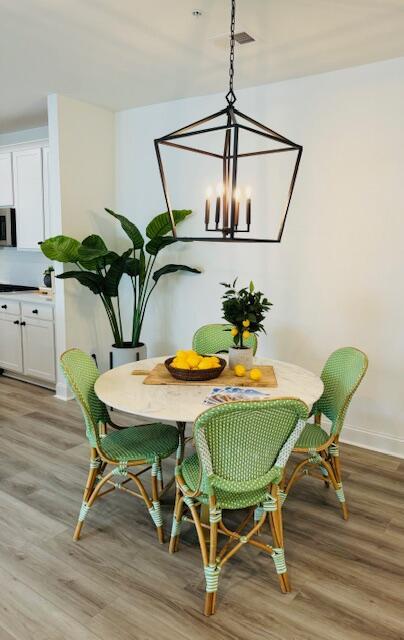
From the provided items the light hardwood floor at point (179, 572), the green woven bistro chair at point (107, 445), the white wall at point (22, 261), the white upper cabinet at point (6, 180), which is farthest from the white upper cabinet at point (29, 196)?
the green woven bistro chair at point (107, 445)

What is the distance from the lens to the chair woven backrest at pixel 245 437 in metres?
1.70

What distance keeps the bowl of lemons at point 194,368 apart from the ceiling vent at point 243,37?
1935mm

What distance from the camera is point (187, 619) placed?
6.11 feet

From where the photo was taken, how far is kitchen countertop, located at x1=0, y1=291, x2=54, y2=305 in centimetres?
452

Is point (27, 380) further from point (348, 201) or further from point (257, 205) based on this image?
point (348, 201)

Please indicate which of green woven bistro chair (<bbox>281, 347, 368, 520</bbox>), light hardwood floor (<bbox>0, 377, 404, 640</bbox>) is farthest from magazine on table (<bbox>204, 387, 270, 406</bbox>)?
light hardwood floor (<bbox>0, 377, 404, 640</bbox>)

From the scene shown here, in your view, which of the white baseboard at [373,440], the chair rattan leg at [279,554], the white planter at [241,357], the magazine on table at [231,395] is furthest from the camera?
the white baseboard at [373,440]

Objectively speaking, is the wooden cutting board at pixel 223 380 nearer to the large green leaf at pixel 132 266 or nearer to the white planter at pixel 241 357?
the white planter at pixel 241 357

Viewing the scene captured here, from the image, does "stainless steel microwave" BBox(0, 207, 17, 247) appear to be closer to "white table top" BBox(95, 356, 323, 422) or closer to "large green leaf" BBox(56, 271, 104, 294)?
"large green leaf" BBox(56, 271, 104, 294)

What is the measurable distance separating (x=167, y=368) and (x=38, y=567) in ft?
3.71

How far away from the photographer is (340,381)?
2523mm

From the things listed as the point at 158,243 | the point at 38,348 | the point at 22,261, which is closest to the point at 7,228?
the point at 22,261

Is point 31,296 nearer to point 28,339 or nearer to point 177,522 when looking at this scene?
point 28,339

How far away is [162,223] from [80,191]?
37.0 inches
